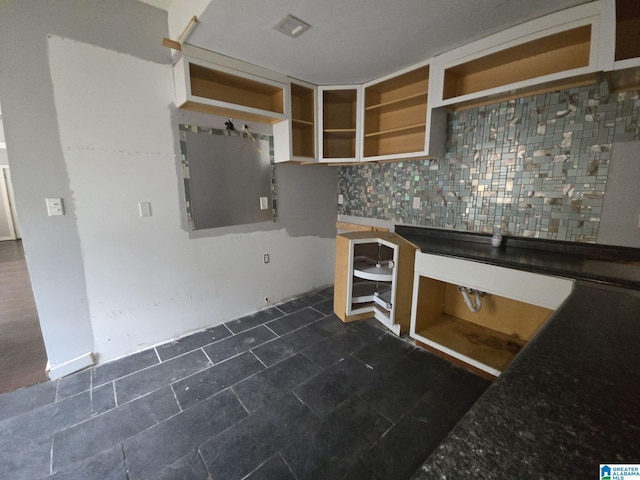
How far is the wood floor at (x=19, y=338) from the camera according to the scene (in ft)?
6.08

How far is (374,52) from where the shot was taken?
1.97m

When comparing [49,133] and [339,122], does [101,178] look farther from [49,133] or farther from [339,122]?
[339,122]

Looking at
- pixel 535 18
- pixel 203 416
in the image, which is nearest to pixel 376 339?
pixel 203 416

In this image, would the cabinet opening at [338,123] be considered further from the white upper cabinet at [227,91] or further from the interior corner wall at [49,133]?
the interior corner wall at [49,133]

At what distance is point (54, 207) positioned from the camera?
1725mm

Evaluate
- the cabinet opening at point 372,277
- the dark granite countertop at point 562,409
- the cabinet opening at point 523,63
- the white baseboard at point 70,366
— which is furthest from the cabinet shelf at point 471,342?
the white baseboard at point 70,366

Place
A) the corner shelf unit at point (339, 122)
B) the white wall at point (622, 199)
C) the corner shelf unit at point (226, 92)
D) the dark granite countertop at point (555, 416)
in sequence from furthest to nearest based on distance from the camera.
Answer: the corner shelf unit at point (339, 122) < the corner shelf unit at point (226, 92) < the white wall at point (622, 199) < the dark granite countertop at point (555, 416)

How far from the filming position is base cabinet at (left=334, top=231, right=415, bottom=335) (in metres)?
2.24

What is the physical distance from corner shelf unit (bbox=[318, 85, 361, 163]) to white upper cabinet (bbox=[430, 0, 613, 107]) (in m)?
0.85

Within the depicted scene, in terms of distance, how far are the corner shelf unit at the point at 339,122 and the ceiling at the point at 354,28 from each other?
44 centimetres

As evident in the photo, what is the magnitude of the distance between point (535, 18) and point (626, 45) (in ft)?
1.61

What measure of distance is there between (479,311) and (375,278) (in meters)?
0.86

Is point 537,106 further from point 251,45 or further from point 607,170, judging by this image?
point 251,45

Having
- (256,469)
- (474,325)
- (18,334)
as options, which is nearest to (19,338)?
(18,334)
